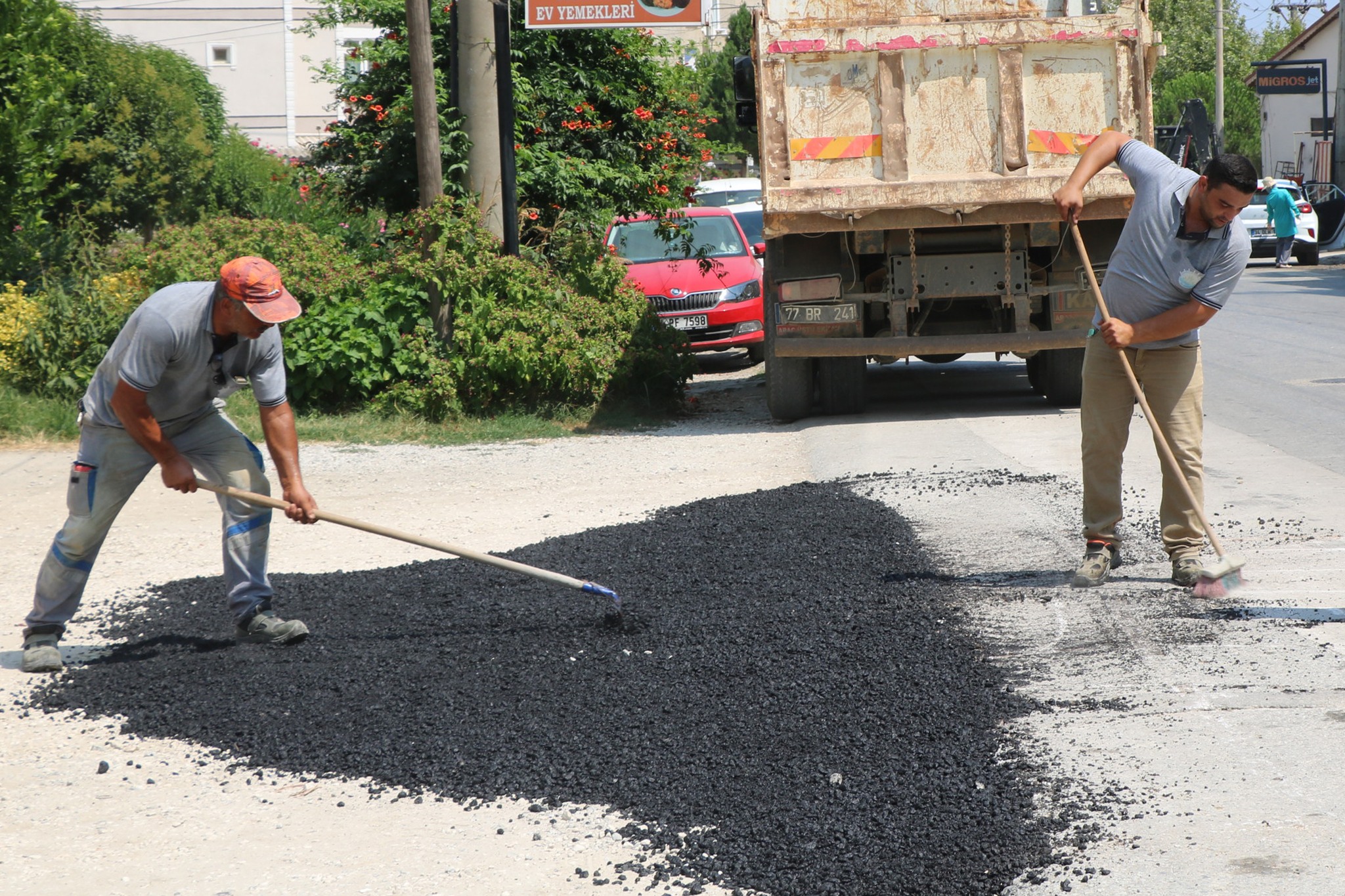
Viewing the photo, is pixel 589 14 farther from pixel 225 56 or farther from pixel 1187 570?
pixel 225 56

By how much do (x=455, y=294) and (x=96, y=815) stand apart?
728 cm

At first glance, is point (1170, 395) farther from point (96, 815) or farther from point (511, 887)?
point (96, 815)

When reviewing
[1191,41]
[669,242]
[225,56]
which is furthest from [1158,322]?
[1191,41]

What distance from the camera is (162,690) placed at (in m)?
4.69

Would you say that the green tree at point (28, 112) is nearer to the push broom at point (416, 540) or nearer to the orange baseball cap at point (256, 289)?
the push broom at point (416, 540)

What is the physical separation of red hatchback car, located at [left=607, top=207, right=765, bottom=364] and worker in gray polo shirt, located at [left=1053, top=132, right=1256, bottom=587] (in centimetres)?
825

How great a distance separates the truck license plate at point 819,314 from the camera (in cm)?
985

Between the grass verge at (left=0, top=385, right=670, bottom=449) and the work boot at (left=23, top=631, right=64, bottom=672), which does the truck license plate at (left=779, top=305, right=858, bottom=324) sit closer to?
the grass verge at (left=0, top=385, right=670, bottom=449)

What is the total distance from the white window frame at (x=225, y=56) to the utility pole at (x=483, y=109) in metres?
37.0

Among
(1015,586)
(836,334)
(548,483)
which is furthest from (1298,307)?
(1015,586)

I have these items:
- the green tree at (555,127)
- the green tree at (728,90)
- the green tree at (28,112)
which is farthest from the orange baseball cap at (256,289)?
the green tree at (728,90)

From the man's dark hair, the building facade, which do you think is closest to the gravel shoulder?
the man's dark hair

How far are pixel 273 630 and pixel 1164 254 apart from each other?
12.5 feet

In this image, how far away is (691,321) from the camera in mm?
13992
